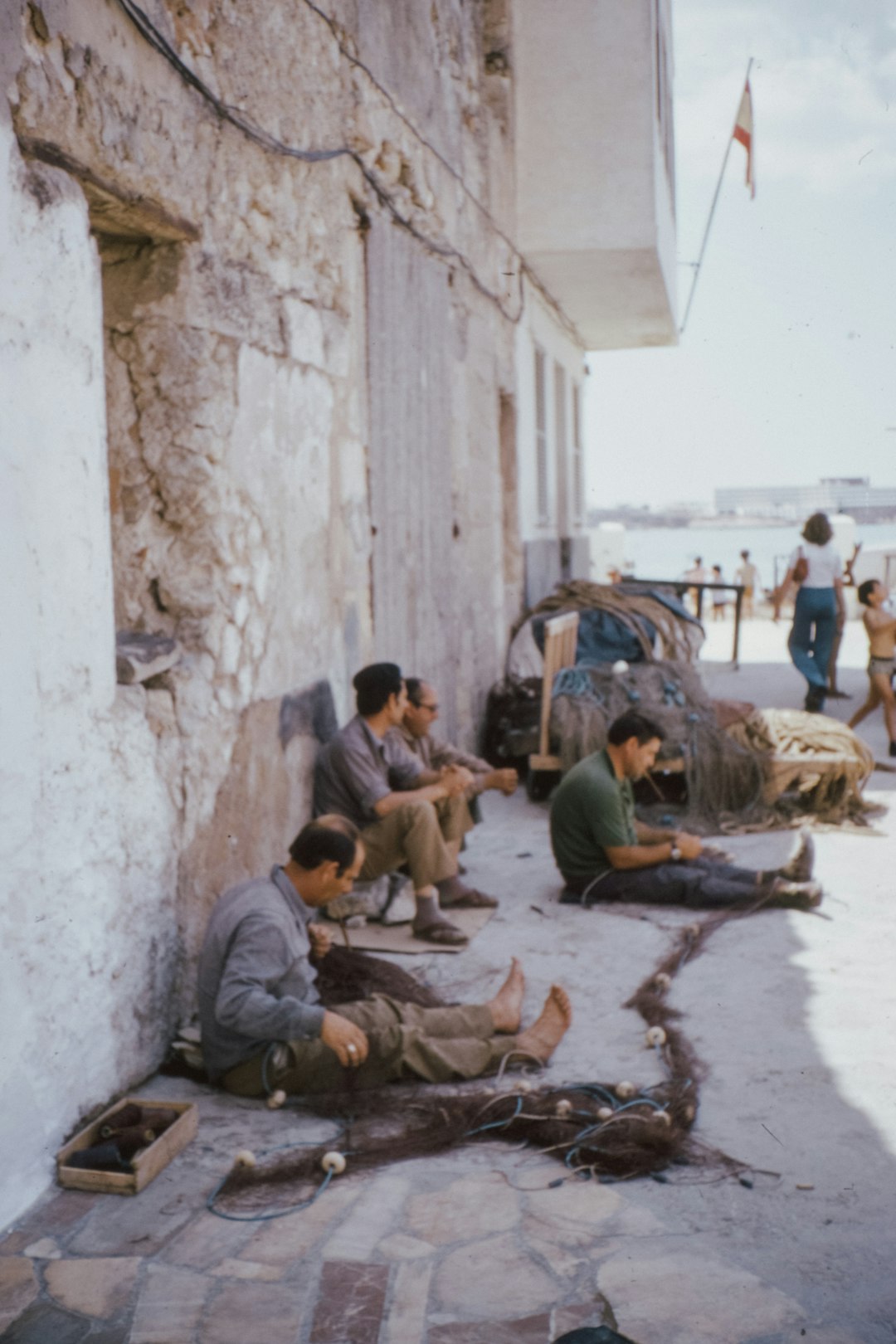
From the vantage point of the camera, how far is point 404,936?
18.9ft

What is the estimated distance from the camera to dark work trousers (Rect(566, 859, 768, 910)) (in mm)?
5977

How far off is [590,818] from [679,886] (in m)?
0.52

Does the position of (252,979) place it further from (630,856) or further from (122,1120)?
(630,856)

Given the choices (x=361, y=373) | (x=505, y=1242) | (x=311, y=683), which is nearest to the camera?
(x=505, y=1242)

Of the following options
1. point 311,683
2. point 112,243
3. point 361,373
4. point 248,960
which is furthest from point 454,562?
point 248,960

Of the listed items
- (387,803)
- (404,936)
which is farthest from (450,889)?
(387,803)

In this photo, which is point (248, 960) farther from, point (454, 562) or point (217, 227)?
point (454, 562)

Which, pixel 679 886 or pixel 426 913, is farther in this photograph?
pixel 679 886

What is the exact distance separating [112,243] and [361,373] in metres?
2.19

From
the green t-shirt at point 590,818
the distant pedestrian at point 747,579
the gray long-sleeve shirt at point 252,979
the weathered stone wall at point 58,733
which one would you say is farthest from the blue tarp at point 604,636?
the distant pedestrian at point 747,579

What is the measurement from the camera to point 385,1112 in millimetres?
3906

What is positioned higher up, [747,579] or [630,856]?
[747,579]

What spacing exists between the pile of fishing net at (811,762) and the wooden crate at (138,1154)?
490 centimetres

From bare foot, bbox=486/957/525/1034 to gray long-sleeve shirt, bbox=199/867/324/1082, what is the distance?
2.22 ft
